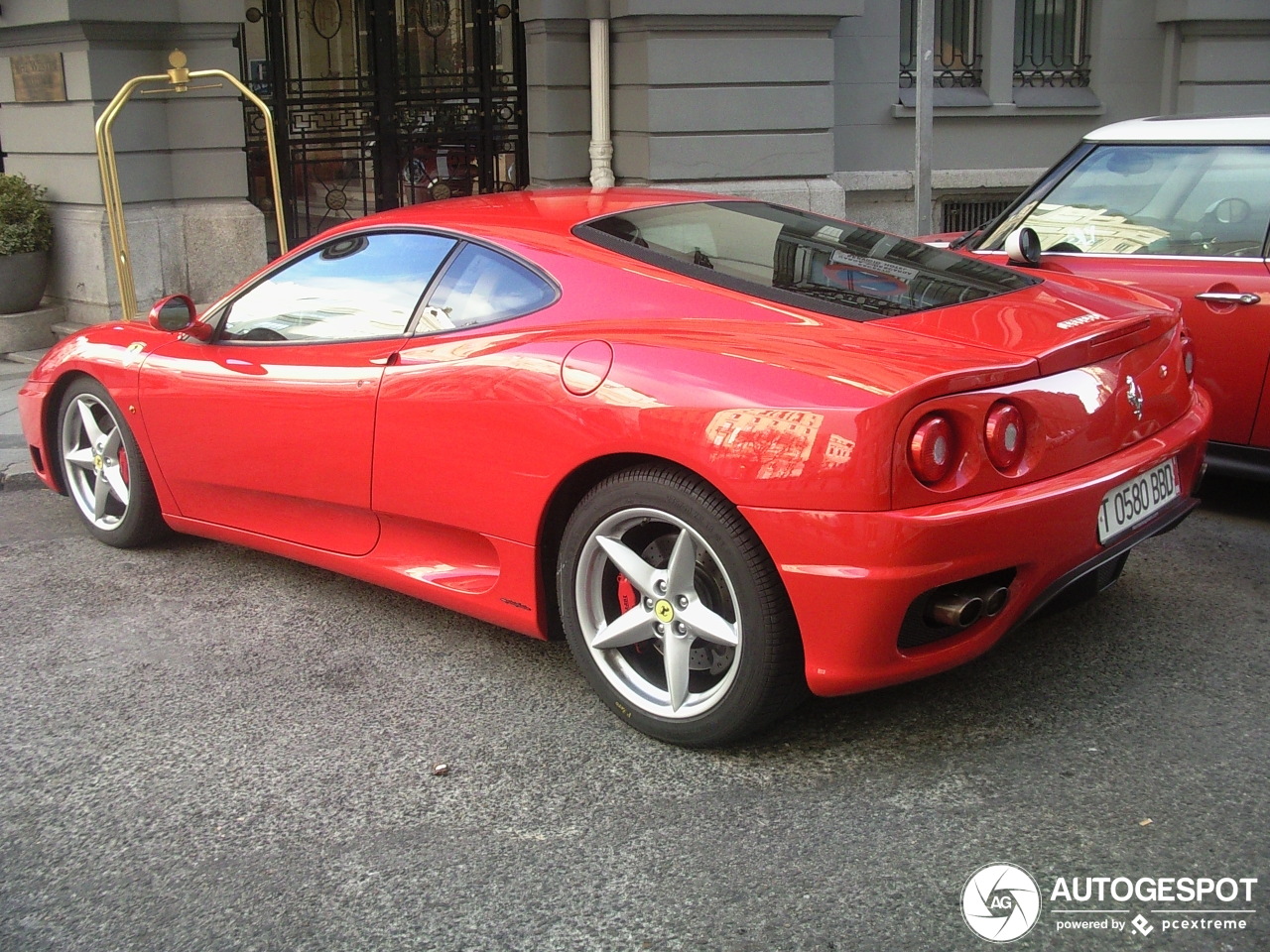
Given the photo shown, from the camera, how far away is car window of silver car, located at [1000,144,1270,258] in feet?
17.2

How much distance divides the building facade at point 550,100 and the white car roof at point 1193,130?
19.1 ft

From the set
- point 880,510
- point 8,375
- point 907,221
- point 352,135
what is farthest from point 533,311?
point 907,221

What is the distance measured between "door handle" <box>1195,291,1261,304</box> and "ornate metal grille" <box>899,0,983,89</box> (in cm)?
808

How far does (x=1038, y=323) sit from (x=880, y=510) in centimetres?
85

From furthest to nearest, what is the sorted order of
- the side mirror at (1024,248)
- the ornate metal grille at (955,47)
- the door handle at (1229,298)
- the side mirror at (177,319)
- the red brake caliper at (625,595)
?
the ornate metal grille at (955,47)
the side mirror at (1024,248)
the door handle at (1229,298)
the side mirror at (177,319)
the red brake caliper at (625,595)

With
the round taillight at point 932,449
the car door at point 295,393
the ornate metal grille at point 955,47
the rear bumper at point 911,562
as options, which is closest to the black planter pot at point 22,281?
the car door at point 295,393

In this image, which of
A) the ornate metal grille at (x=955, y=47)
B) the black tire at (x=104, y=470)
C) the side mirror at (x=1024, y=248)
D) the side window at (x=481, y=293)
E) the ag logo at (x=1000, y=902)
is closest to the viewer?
the ag logo at (x=1000, y=902)

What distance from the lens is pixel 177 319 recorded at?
16.1ft

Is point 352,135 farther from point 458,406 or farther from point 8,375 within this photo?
point 458,406

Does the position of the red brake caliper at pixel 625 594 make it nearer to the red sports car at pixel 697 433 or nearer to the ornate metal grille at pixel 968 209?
the red sports car at pixel 697 433

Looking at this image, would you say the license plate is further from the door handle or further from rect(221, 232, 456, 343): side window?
rect(221, 232, 456, 343): side window

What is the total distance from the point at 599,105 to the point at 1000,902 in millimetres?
9762

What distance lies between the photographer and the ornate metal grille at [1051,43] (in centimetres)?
1297

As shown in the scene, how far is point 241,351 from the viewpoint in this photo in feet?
15.5
